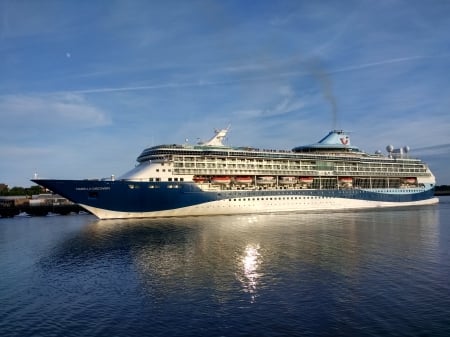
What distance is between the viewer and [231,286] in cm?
2306

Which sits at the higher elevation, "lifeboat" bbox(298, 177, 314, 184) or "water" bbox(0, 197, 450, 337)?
"lifeboat" bbox(298, 177, 314, 184)

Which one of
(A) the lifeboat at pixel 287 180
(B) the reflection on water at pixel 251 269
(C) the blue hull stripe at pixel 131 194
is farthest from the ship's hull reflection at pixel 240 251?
(A) the lifeboat at pixel 287 180

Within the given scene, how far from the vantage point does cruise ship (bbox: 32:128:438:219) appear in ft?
201

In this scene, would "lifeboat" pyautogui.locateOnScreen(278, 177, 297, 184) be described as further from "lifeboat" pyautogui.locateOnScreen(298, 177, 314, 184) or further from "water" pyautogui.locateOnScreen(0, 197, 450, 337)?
"water" pyautogui.locateOnScreen(0, 197, 450, 337)

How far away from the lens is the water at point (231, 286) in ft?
56.1

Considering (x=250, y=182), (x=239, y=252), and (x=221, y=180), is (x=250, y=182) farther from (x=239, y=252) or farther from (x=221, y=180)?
(x=239, y=252)

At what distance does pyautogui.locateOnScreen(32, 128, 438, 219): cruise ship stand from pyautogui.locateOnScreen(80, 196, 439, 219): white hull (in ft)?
0.50

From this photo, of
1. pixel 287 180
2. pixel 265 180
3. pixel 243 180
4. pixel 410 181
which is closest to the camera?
pixel 243 180

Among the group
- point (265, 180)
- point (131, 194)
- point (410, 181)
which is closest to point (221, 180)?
point (265, 180)

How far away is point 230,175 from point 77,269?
146ft

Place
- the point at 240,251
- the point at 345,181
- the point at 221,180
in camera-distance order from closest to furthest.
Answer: the point at 240,251
the point at 221,180
the point at 345,181

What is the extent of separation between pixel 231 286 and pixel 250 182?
168 ft

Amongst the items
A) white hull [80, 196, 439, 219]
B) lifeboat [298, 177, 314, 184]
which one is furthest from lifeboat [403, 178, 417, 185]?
lifeboat [298, 177, 314, 184]

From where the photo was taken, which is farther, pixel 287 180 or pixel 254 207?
pixel 287 180
